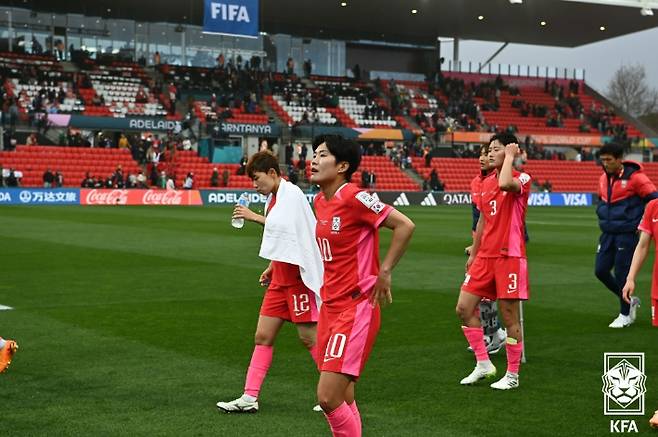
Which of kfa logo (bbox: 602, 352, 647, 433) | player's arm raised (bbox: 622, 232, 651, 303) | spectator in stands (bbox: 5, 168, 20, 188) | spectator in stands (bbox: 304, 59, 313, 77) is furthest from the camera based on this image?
spectator in stands (bbox: 304, 59, 313, 77)

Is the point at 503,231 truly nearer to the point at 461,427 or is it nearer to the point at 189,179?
the point at 461,427

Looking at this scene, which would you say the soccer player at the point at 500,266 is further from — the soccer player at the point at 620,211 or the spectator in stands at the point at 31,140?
the spectator in stands at the point at 31,140

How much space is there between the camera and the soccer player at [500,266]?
7.74m

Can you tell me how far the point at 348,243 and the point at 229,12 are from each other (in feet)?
84.9

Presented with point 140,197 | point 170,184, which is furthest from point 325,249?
point 170,184

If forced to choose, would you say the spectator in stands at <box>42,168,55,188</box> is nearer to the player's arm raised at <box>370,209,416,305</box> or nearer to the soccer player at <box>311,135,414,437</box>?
the soccer player at <box>311,135,414,437</box>

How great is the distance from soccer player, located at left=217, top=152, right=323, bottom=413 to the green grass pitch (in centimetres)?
40

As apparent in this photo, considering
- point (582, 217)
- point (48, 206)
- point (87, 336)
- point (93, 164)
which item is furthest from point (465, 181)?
point (87, 336)

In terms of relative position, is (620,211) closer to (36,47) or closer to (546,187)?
(546,187)

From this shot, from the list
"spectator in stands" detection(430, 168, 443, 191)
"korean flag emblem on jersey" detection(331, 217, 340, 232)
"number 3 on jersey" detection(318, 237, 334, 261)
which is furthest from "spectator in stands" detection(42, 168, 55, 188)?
"korean flag emblem on jersey" detection(331, 217, 340, 232)

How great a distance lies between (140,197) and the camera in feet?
139

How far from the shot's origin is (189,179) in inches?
1754

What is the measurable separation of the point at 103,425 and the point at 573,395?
3652mm

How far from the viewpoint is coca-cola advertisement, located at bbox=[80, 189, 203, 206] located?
41.3 meters
